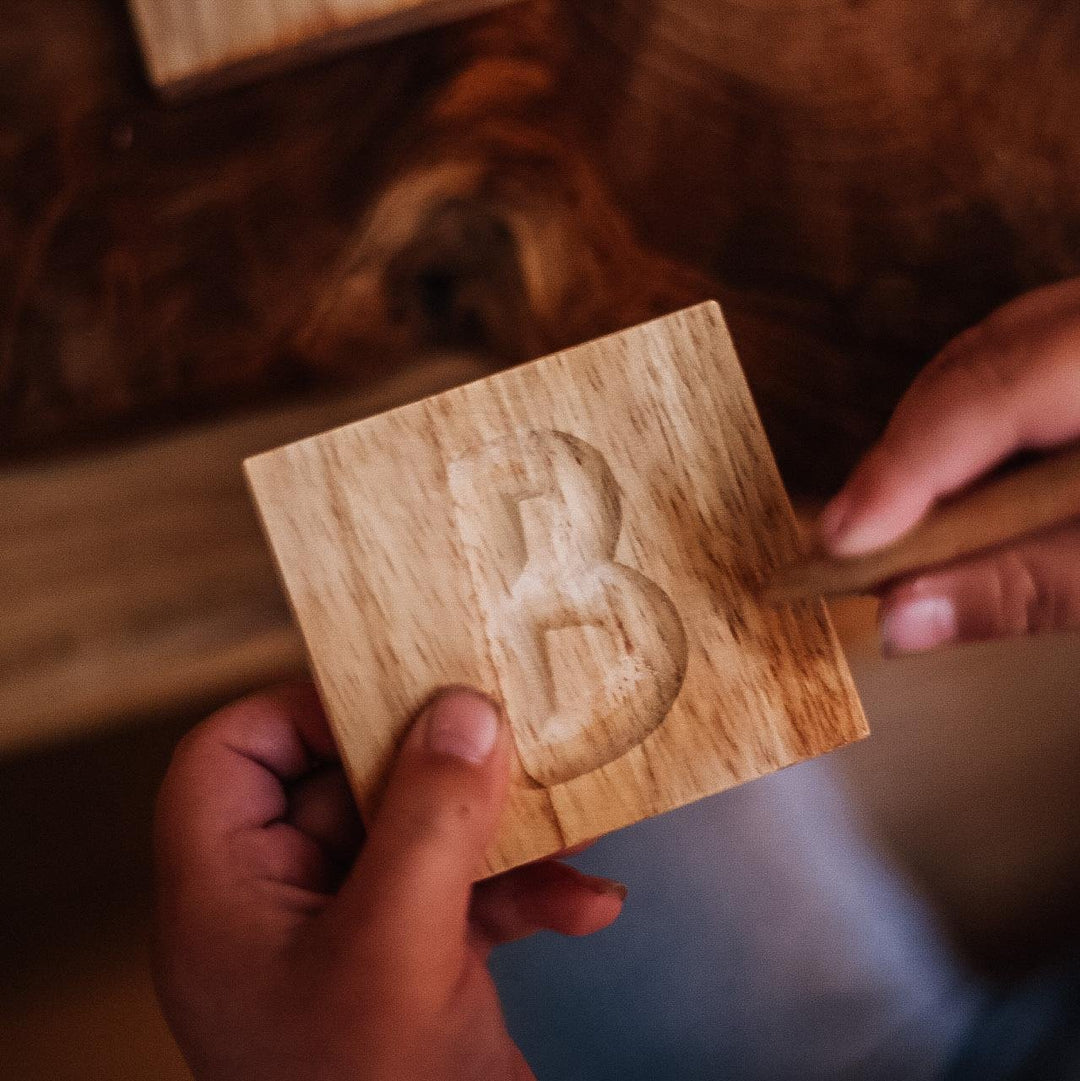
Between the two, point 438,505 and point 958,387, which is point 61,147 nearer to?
point 438,505

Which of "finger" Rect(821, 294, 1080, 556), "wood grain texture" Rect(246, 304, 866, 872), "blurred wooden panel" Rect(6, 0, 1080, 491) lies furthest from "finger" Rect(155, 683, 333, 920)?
"finger" Rect(821, 294, 1080, 556)

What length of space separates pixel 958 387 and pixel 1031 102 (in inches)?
8.3

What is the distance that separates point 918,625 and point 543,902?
0.31m

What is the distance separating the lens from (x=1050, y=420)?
0.50 metres

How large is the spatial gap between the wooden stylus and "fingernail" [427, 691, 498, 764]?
16 cm

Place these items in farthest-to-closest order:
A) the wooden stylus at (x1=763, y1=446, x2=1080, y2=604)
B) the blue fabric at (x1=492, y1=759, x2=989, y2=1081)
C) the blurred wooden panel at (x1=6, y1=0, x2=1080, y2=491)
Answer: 1. the blue fabric at (x1=492, y1=759, x2=989, y2=1081)
2. the blurred wooden panel at (x1=6, y1=0, x2=1080, y2=491)
3. the wooden stylus at (x1=763, y1=446, x2=1080, y2=604)

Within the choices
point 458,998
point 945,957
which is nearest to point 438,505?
point 458,998

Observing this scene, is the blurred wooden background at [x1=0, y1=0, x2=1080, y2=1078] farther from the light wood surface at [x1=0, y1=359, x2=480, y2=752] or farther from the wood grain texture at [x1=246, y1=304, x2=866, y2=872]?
the wood grain texture at [x1=246, y1=304, x2=866, y2=872]

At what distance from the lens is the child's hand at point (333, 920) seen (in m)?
0.43

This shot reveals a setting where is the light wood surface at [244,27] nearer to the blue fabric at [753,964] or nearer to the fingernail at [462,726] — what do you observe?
the fingernail at [462,726]

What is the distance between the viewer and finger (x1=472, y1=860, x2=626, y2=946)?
63cm

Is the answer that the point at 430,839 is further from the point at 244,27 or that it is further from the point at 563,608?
the point at 244,27

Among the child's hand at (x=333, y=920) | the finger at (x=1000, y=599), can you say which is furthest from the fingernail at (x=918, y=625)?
the child's hand at (x=333, y=920)

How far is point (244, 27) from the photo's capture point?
1.87 ft
